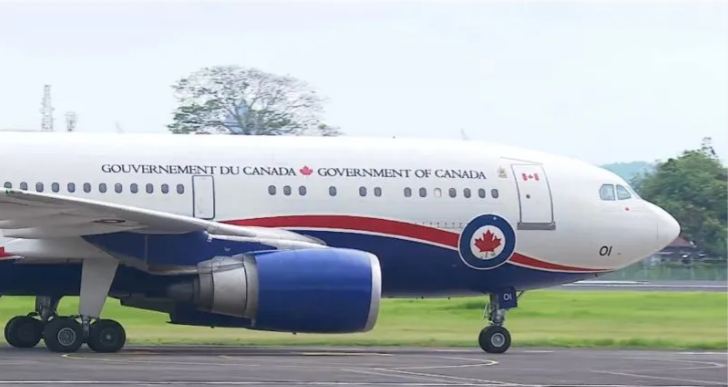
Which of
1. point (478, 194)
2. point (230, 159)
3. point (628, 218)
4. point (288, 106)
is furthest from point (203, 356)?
point (288, 106)

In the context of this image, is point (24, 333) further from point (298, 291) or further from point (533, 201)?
point (533, 201)

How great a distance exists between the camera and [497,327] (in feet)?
78.3

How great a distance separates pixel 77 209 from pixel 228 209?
276 cm

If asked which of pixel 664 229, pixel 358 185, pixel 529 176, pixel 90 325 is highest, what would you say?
pixel 529 176

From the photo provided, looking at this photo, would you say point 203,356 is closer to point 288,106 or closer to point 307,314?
Answer: point 307,314

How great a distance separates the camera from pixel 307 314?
21.1 m

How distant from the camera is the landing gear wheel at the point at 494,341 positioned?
23.6 metres

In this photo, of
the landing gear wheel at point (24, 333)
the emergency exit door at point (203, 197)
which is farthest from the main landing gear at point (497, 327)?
the landing gear wheel at point (24, 333)

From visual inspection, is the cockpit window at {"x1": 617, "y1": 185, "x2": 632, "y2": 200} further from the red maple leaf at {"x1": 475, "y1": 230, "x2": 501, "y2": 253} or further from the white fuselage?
the red maple leaf at {"x1": 475, "y1": 230, "x2": 501, "y2": 253}

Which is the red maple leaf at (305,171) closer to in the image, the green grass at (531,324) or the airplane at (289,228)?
the airplane at (289,228)

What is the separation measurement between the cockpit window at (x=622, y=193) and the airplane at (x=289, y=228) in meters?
0.02

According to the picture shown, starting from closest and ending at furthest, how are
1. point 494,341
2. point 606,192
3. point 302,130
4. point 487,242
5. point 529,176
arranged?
point 494,341 → point 487,242 → point 529,176 → point 606,192 → point 302,130

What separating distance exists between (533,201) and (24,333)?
7.43 meters

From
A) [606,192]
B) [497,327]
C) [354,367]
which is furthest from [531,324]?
[354,367]
